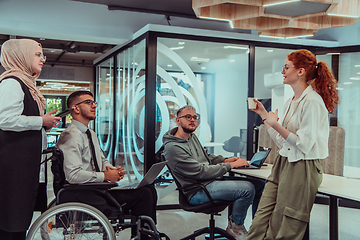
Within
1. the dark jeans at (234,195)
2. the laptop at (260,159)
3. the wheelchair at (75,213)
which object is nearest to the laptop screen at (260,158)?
the laptop at (260,159)

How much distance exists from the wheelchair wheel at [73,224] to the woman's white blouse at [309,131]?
129cm

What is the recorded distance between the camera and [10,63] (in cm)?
228

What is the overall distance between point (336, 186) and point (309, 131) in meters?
0.57

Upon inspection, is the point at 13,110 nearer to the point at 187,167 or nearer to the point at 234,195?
A: the point at 187,167

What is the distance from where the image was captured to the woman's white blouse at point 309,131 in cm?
211

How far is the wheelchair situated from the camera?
2201 millimetres

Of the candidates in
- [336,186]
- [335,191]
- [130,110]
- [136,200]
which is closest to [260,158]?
[336,186]

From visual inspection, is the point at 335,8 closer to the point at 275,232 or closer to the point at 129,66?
the point at 275,232

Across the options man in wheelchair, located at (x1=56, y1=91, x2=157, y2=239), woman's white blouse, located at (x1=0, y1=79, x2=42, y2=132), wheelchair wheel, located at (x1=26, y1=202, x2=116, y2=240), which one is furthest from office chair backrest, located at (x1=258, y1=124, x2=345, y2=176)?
woman's white blouse, located at (x1=0, y1=79, x2=42, y2=132)

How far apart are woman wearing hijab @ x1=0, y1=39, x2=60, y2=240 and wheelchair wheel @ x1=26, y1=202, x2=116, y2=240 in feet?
0.40

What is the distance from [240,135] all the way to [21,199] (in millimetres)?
3708

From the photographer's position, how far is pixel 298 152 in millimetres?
2148

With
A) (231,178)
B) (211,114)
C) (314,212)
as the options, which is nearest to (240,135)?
(211,114)

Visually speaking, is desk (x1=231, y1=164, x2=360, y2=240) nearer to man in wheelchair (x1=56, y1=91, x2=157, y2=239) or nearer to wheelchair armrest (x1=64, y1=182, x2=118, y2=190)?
man in wheelchair (x1=56, y1=91, x2=157, y2=239)
